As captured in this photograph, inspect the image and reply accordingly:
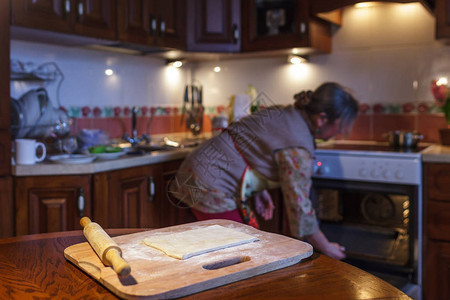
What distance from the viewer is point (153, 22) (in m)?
2.92

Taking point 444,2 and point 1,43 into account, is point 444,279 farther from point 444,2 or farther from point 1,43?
point 1,43

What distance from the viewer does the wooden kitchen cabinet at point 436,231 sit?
2.43m

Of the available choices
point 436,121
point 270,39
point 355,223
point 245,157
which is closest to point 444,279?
point 355,223

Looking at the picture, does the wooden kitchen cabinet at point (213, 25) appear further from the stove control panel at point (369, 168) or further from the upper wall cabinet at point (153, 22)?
the stove control panel at point (369, 168)

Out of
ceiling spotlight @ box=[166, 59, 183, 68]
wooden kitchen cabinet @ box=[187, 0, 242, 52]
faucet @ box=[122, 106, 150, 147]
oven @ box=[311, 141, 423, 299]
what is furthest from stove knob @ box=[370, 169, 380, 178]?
ceiling spotlight @ box=[166, 59, 183, 68]

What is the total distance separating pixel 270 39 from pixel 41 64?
140cm

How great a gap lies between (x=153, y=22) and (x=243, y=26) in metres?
0.64

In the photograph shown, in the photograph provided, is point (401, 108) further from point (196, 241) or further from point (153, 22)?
point (196, 241)

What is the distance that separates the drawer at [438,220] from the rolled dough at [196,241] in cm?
163

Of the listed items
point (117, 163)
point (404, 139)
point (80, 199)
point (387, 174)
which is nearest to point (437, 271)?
point (387, 174)

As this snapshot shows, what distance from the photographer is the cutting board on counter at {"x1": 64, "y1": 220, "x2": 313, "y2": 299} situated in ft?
2.84

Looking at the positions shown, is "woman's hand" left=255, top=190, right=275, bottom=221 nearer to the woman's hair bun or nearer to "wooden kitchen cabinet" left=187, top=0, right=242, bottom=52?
the woman's hair bun

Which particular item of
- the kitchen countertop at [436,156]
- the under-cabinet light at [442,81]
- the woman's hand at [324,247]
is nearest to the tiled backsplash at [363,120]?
the under-cabinet light at [442,81]

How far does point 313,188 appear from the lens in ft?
9.11
